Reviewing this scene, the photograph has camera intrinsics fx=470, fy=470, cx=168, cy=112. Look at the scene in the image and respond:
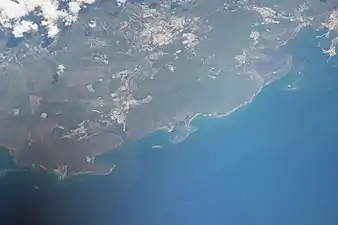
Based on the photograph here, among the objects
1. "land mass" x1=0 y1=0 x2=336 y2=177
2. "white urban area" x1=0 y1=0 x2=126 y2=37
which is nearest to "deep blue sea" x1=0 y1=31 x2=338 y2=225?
"land mass" x1=0 y1=0 x2=336 y2=177

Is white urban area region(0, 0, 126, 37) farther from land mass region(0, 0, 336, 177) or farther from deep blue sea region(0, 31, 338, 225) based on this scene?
deep blue sea region(0, 31, 338, 225)

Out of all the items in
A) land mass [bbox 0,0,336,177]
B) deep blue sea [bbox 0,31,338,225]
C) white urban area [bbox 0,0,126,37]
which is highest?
white urban area [bbox 0,0,126,37]

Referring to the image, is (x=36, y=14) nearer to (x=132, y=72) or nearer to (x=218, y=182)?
(x=132, y=72)

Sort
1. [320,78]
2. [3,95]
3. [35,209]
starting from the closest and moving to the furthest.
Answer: [35,209]
[3,95]
[320,78]

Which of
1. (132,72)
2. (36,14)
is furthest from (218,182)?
(36,14)

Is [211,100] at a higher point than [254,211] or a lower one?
higher

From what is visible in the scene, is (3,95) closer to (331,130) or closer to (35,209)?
(35,209)

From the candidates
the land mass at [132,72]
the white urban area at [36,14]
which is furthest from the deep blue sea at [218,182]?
the white urban area at [36,14]

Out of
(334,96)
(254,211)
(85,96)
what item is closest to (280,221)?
(254,211)
